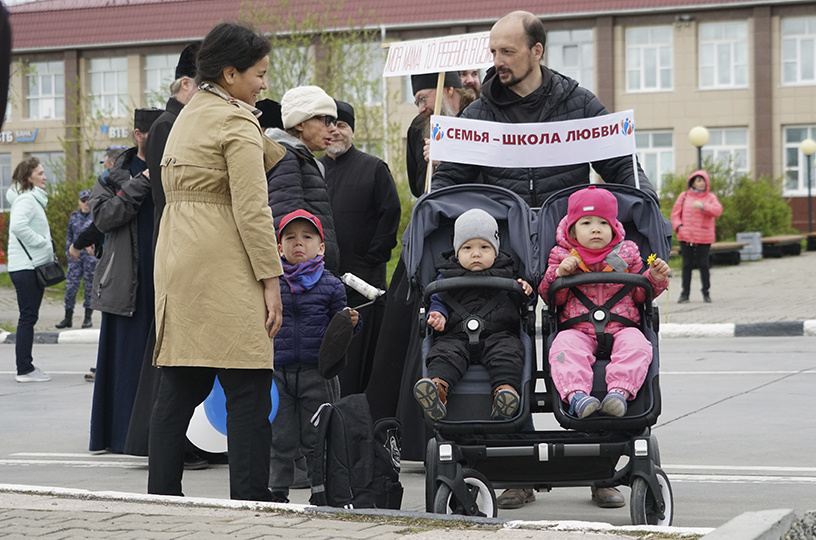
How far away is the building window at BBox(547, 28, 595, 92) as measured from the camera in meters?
44.9

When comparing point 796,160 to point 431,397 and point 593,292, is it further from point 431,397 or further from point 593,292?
point 431,397

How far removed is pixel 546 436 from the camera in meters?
4.73

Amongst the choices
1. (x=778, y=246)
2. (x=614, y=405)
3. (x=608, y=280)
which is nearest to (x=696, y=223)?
(x=778, y=246)

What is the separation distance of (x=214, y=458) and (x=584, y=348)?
3.04m

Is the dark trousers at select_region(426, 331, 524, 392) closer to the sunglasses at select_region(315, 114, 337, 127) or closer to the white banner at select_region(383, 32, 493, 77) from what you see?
the sunglasses at select_region(315, 114, 337, 127)

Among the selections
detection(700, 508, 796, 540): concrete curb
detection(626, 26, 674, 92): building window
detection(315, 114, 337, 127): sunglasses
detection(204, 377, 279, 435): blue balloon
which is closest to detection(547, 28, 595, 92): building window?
detection(626, 26, 674, 92): building window

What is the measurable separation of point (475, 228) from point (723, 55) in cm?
4086

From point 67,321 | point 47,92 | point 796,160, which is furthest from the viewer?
point 47,92

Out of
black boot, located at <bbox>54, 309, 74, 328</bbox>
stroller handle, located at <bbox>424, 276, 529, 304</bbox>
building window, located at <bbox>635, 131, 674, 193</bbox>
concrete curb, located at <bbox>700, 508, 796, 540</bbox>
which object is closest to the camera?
concrete curb, located at <bbox>700, 508, 796, 540</bbox>

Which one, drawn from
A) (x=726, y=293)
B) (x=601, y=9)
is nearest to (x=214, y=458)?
(x=726, y=293)

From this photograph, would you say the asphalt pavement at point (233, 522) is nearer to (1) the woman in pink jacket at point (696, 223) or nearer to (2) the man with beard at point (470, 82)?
(2) the man with beard at point (470, 82)

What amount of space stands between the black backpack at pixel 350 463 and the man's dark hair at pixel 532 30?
187 cm

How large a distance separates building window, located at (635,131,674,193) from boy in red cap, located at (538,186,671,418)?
4057 cm

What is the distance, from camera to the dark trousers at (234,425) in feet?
16.0
